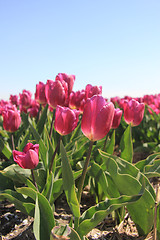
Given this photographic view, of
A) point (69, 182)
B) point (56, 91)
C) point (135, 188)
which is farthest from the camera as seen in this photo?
point (56, 91)

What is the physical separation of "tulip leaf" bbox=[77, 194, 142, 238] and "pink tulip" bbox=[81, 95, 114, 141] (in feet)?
1.11

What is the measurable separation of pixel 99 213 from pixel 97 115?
1.57ft

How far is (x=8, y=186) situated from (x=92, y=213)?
872mm

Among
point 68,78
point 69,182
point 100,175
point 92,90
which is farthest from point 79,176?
point 68,78

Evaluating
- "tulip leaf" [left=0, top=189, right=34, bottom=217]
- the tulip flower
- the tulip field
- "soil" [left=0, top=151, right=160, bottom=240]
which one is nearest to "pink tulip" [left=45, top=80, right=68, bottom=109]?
the tulip field

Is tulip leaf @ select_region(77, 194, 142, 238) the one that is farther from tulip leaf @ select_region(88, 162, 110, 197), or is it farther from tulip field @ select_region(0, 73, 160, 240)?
tulip leaf @ select_region(88, 162, 110, 197)

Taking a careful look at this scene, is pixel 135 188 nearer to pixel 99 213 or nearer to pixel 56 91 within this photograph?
pixel 99 213

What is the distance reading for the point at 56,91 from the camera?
169 cm

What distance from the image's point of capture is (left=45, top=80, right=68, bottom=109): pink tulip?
167 cm

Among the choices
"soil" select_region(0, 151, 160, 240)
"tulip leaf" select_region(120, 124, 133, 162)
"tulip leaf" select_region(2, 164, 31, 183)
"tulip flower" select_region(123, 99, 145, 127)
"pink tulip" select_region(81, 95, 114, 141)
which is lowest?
"soil" select_region(0, 151, 160, 240)

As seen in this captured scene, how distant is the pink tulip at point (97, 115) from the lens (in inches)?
43.8

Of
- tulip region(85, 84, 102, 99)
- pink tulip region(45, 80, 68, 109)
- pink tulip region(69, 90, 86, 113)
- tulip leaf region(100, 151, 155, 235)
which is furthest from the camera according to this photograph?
pink tulip region(69, 90, 86, 113)

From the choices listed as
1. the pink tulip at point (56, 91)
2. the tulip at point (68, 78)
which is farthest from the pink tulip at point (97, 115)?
the tulip at point (68, 78)

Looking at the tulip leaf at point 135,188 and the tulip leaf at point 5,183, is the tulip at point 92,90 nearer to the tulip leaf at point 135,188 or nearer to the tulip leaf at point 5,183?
the tulip leaf at point 135,188
